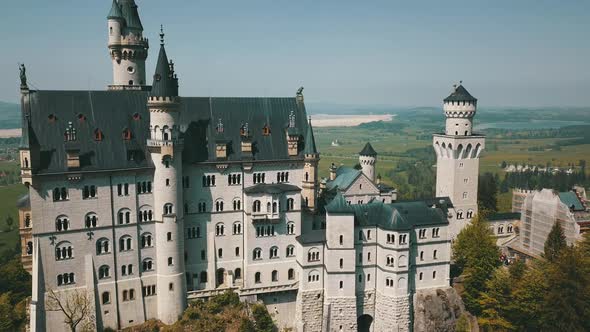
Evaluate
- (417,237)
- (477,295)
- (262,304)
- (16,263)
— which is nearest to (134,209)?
(262,304)

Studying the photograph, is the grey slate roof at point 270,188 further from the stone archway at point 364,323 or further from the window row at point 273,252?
the stone archway at point 364,323

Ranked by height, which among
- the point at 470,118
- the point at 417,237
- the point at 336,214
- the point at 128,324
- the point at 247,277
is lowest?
the point at 128,324

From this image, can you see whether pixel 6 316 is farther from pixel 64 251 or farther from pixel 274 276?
pixel 274 276

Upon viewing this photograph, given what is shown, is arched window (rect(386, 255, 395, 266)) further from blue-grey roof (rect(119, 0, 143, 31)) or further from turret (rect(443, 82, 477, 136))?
blue-grey roof (rect(119, 0, 143, 31))

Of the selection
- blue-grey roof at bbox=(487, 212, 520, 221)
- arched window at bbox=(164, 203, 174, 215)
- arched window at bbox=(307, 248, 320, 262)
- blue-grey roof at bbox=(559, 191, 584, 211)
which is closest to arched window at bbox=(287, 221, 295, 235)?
arched window at bbox=(307, 248, 320, 262)

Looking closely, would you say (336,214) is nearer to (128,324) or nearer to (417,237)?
(417,237)

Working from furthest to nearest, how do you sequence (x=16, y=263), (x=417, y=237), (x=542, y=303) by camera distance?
(x=16, y=263), (x=417, y=237), (x=542, y=303)

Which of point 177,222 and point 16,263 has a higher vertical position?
point 177,222
